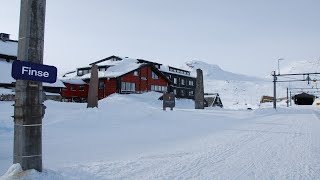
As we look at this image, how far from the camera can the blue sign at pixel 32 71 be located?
5.22 metres

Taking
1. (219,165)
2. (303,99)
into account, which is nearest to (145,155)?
(219,165)

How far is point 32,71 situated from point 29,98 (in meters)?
0.46

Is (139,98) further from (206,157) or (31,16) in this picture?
(31,16)

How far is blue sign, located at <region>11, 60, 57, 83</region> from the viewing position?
5223mm

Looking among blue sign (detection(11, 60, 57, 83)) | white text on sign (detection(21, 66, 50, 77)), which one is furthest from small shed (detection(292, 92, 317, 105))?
white text on sign (detection(21, 66, 50, 77))

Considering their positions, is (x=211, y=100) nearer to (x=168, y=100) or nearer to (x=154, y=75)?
(x=154, y=75)

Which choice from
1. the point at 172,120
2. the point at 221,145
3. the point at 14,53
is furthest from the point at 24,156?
the point at 14,53

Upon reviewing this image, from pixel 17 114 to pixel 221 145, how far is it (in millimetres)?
6826

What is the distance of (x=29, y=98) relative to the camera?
5430mm

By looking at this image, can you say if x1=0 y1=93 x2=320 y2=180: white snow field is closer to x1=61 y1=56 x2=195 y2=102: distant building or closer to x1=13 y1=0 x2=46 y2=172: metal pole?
x1=13 y1=0 x2=46 y2=172: metal pole

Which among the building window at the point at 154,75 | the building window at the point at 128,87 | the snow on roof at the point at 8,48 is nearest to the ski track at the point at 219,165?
the snow on roof at the point at 8,48

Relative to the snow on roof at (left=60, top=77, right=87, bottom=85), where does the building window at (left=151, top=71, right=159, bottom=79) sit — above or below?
above

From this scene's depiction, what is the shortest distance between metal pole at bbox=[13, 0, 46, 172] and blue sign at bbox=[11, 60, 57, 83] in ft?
0.39

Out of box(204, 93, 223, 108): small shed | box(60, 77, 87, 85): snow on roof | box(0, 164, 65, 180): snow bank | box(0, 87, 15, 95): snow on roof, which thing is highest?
box(60, 77, 87, 85): snow on roof
